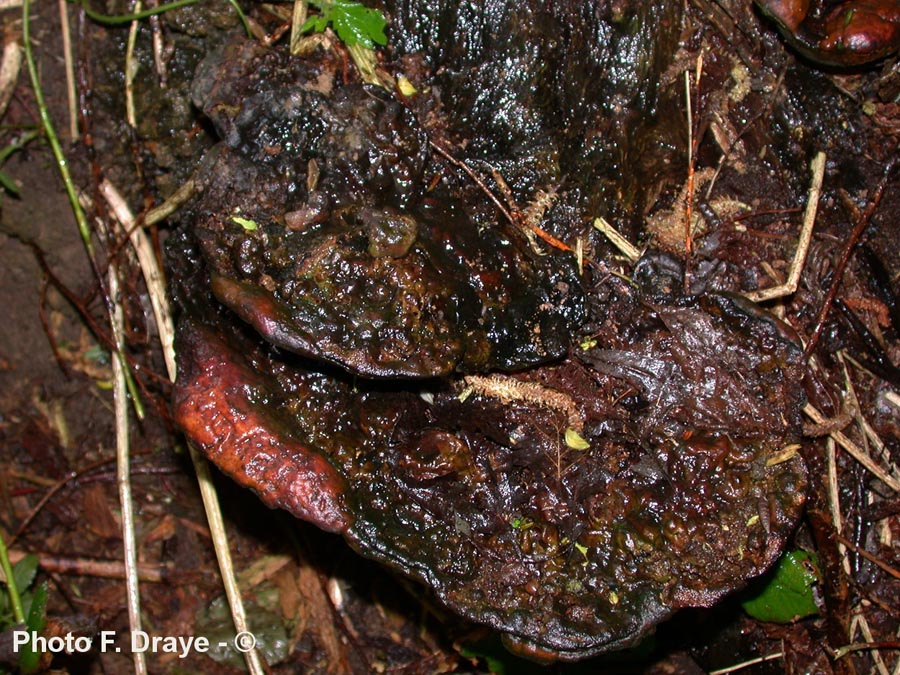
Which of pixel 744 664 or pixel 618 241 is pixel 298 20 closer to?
pixel 618 241

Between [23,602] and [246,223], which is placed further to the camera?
[23,602]

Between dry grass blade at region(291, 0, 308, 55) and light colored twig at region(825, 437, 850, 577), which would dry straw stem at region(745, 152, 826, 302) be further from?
dry grass blade at region(291, 0, 308, 55)

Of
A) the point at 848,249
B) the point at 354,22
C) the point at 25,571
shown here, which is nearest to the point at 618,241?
the point at 848,249

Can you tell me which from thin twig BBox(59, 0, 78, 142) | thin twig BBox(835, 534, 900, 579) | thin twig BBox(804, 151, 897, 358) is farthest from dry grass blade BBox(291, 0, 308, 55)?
thin twig BBox(835, 534, 900, 579)

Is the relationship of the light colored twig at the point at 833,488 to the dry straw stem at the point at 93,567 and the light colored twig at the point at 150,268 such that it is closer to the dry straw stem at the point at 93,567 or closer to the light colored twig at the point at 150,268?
the light colored twig at the point at 150,268

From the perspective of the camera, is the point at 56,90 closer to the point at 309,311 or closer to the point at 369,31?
the point at 369,31
